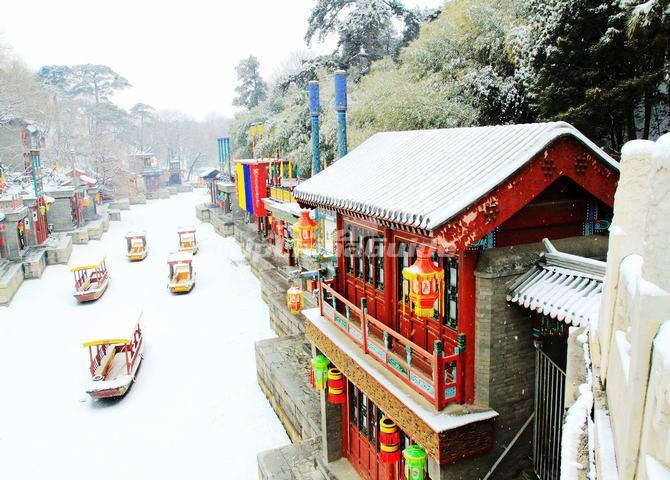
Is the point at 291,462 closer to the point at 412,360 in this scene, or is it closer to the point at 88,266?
the point at 412,360

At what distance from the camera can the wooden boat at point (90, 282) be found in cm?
2473

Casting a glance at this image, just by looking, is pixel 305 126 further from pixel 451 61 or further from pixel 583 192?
pixel 583 192

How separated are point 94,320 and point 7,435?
8.86 metres

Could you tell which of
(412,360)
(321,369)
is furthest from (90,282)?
(412,360)

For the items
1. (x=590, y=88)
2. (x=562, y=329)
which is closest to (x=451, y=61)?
(x=590, y=88)

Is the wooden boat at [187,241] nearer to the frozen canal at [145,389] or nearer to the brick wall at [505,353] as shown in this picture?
the frozen canal at [145,389]

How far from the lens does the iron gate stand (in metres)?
6.23

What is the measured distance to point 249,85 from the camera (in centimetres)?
5662

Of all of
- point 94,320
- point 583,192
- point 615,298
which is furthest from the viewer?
point 94,320

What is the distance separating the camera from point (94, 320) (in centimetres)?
2277

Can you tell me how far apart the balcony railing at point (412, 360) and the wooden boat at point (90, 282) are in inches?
761

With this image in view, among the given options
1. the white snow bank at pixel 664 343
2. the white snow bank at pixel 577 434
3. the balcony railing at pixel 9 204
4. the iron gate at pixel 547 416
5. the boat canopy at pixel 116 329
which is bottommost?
the boat canopy at pixel 116 329

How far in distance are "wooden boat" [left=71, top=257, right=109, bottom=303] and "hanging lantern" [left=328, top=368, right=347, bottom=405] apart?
62.4 ft

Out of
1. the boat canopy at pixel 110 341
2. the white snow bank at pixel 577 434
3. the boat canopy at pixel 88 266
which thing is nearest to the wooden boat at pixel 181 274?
the boat canopy at pixel 88 266
